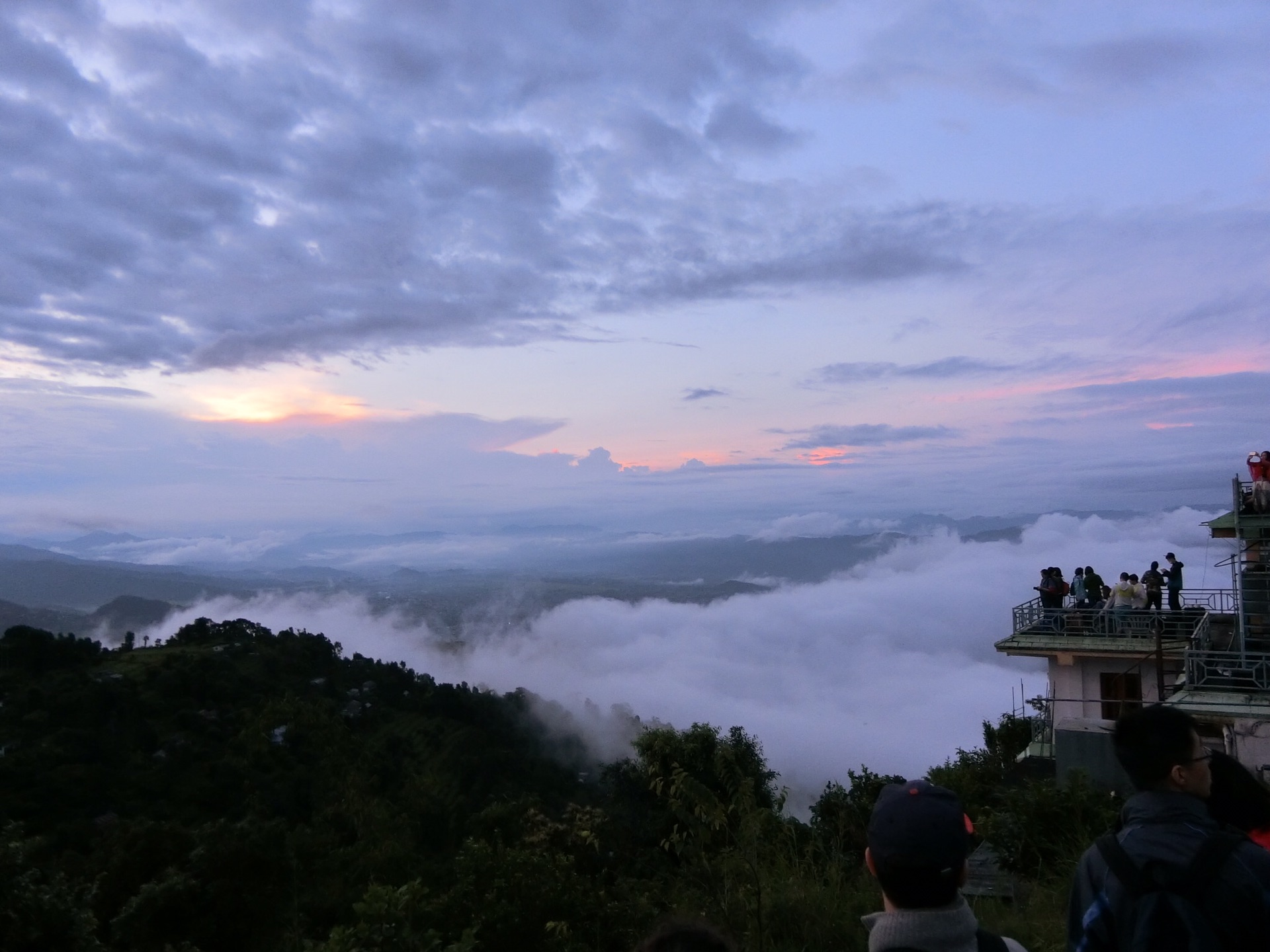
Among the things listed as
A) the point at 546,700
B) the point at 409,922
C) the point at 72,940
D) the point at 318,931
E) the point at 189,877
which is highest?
the point at 409,922

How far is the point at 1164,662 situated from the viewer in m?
16.4

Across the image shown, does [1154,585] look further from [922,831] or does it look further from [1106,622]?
[922,831]

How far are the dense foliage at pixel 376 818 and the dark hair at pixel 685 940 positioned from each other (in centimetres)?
307

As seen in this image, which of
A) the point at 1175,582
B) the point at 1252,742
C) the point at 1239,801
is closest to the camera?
the point at 1239,801

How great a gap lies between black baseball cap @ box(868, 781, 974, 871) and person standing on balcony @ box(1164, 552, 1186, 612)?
16072 mm

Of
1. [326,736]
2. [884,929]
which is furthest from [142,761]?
[884,929]

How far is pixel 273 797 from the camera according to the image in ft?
105

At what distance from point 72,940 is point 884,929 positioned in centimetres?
651

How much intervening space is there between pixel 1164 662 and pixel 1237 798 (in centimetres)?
1580

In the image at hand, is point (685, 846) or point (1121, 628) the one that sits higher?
point (1121, 628)

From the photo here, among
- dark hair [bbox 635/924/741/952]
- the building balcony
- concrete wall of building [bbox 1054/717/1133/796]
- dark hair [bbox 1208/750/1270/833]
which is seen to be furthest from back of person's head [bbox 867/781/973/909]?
the building balcony

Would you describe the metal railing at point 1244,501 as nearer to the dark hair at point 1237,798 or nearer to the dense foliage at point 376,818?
the dense foliage at point 376,818

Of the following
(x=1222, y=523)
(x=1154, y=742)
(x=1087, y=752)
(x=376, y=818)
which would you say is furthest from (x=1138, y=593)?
(x=376, y=818)

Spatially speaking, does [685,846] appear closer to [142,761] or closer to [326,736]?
[142,761]
